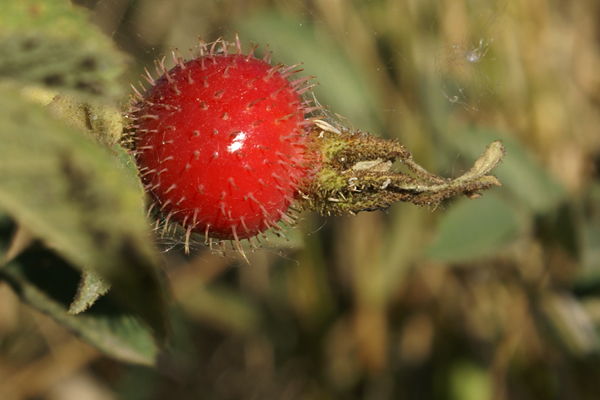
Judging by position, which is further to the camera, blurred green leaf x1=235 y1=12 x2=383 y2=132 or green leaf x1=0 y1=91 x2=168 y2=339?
blurred green leaf x1=235 y1=12 x2=383 y2=132

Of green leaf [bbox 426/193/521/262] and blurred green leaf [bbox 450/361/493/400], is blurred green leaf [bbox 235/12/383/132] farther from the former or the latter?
blurred green leaf [bbox 450/361/493/400]

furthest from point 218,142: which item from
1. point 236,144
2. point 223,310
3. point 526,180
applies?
point 223,310

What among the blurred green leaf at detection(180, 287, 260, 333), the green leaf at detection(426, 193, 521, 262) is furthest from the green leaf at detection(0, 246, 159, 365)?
the blurred green leaf at detection(180, 287, 260, 333)

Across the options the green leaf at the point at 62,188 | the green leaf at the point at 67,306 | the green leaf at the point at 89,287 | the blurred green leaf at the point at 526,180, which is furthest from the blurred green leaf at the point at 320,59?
the green leaf at the point at 62,188

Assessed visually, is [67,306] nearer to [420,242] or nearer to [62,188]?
[62,188]

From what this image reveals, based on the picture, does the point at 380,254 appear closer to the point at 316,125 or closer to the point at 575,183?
the point at 575,183

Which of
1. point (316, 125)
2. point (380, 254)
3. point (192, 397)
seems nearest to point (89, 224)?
point (316, 125)
